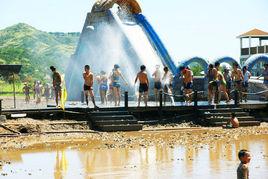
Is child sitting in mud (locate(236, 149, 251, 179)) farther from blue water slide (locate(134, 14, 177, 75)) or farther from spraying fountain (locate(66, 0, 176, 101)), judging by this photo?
blue water slide (locate(134, 14, 177, 75))

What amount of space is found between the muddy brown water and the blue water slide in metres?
16.4

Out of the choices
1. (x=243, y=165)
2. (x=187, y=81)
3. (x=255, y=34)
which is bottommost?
(x=243, y=165)

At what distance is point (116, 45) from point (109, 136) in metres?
14.8

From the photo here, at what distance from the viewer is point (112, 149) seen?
15.8 meters

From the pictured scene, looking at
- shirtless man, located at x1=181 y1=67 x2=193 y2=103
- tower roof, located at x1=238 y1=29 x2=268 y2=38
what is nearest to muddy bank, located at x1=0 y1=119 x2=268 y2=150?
shirtless man, located at x1=181 y1=67 x2=193 y2=103

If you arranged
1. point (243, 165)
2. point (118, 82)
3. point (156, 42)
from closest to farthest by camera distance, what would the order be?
point (243, 165) → point (118, 82) → point (156, 42)

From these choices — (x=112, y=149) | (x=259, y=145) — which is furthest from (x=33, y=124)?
(x=259, y=145)

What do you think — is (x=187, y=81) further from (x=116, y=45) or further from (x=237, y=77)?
(x=116, y=45)

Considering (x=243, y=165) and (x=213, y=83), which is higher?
(x=213, y=83)

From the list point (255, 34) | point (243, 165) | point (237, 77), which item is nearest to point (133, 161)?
point (243, 165)

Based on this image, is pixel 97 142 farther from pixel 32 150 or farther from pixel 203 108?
pixel 203 108

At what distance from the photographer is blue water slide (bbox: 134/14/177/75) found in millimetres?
33188

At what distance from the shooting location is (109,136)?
1855 centimetres

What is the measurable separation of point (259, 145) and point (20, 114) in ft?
29.1
